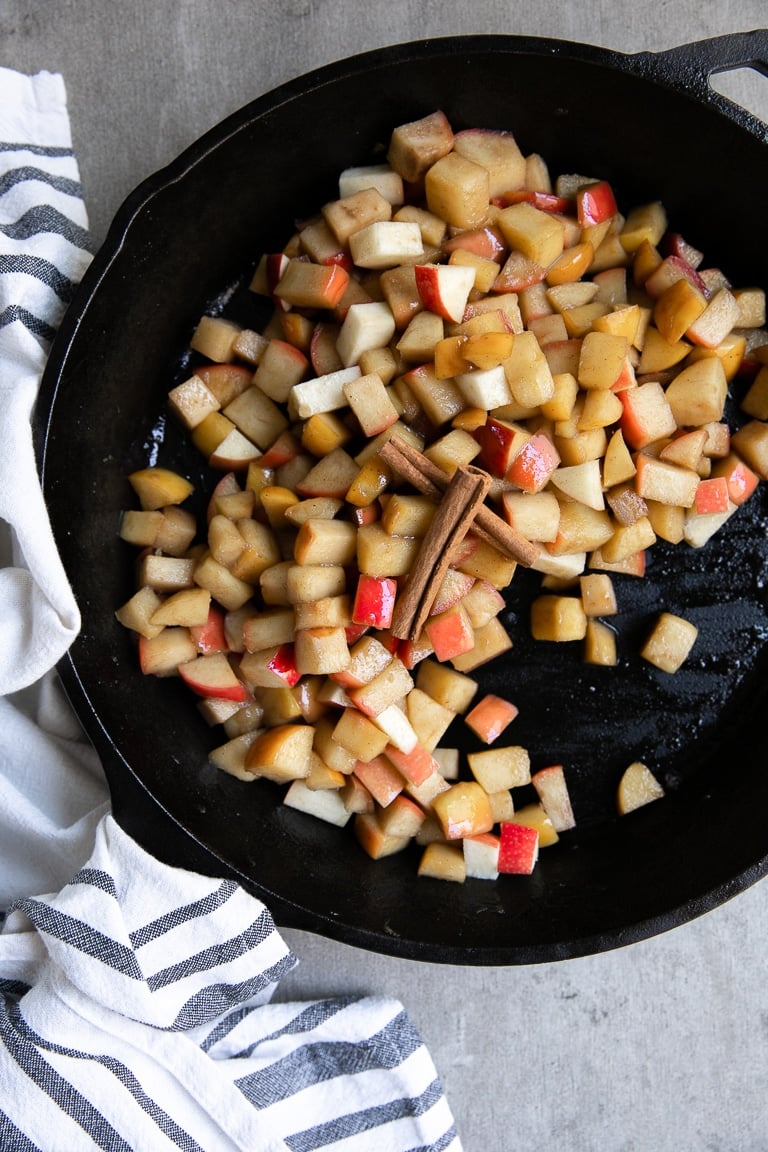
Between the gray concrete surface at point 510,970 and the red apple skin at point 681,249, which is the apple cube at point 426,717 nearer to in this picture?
the gray concrete surface at point 510,970

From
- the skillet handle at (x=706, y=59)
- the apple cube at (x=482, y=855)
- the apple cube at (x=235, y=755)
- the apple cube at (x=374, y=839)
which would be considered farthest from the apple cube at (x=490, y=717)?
the skillet handle at (x=706, y=59)

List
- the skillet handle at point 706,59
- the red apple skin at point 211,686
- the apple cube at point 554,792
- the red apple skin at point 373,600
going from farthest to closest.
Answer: the apple cube at point 554,792, the red apple skin at point 211,686, the red apple skin at point 373,600, the skillet handle at point 706,59

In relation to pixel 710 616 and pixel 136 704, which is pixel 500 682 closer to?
pixel 710 616

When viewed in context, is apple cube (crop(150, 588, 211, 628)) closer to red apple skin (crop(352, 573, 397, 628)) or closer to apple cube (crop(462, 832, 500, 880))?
red apple skin (crop(352, 573, 397, 628))

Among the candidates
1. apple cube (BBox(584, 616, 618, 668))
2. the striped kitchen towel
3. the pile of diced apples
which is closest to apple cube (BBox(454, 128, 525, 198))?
the pile of diced apples

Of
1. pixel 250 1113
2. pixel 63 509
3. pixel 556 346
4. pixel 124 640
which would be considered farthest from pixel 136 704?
pixel 556 346

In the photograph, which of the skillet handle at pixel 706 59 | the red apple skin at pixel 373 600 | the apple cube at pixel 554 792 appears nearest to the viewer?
the skillet handle at pixel 706 59
